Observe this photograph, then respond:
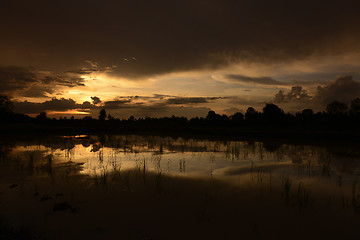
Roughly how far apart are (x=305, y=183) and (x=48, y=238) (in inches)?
386

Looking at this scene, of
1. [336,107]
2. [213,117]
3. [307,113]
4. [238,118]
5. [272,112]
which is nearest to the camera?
[272,112]

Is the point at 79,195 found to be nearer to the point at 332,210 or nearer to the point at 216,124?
the point at 332,210

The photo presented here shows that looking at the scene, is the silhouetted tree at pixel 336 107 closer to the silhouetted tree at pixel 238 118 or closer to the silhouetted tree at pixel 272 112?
the silhouetted tree at pixel 272 112

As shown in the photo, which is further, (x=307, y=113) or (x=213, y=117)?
(x=213, y=117)

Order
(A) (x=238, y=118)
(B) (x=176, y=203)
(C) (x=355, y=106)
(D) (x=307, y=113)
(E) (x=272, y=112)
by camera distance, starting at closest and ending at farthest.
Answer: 1. (B) (x=176, y=203)
2. (C) (x=355, y=106)
3. (E) (x=272, y=112)
4. (A) (x=238, y=118)
5. (D) (x=307, y=113)

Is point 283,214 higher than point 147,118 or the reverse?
the reverse

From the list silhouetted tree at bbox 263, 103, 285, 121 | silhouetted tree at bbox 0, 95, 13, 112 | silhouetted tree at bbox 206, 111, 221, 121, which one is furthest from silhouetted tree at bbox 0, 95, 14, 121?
silhouetted tree at bbox 263, 103, 285, 121

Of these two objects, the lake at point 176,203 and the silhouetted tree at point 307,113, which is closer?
the lake at point 176,203

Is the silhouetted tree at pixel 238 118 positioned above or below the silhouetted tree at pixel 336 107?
below

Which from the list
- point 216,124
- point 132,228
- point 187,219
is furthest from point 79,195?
point 216,124

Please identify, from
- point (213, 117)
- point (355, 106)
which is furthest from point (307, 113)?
point (213, 117)

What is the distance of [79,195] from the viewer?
24.9 feet

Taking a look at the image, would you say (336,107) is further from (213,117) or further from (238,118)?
(213,117)

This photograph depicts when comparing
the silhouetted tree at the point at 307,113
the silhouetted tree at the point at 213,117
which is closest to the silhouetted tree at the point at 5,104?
the silhouetted tree at the point at 213,117
